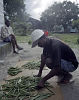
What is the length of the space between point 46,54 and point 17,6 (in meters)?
18.6

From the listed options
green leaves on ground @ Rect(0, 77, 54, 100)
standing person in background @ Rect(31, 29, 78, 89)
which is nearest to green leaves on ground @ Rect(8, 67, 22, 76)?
green leaves on ground @ Rect(0, 77, 54, 100)

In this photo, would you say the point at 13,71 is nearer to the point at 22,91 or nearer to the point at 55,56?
the point at 22,91

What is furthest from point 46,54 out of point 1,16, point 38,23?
point 38,23

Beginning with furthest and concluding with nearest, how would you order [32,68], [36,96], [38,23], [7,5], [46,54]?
[38,23] < [7,5] < [32,68] < [46,54] < [36,96]

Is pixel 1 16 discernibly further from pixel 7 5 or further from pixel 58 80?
pixel 7 5

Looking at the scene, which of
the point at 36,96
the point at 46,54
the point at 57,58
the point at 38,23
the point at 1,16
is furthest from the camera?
the point at 38,23

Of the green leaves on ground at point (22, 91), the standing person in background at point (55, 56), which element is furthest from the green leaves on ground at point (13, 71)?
the standing person in background at point (55, 56)

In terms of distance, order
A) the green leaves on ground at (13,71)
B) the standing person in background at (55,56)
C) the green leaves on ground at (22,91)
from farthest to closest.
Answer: the green leaves on ground at (13,71) < the standing person in background at (55,56) < the green leaves on ground at (22,91)

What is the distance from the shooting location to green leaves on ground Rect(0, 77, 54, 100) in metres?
3.39

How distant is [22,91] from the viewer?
3.59 m

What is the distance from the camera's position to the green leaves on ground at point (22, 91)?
11.1 ft

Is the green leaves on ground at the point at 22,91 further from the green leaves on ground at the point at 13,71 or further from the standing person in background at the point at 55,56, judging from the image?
the green leaves on ground at the point at 13,71

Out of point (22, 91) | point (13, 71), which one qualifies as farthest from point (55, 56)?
point (13, 71)

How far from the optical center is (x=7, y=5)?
69.0ft
